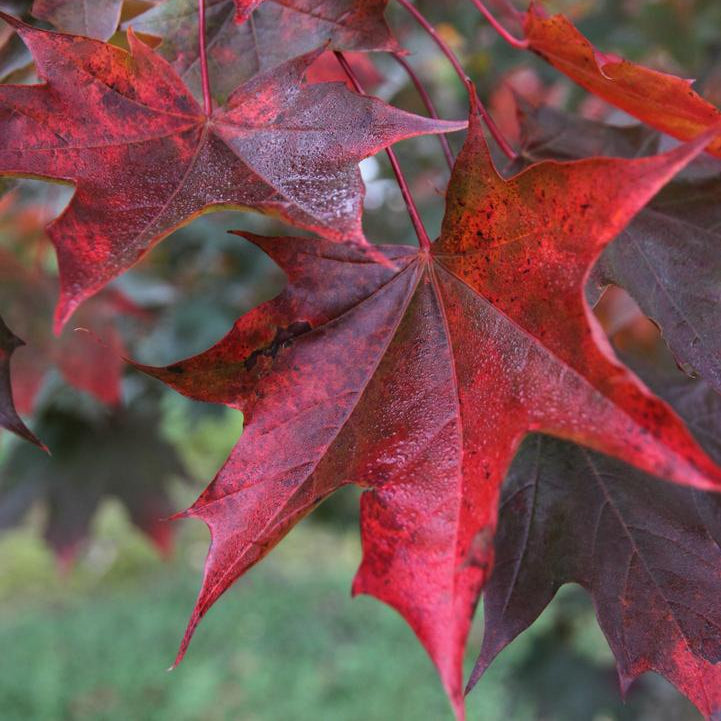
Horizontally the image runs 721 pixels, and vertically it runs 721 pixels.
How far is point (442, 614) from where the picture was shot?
21.4 inches

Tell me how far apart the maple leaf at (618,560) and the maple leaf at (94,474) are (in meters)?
1.47

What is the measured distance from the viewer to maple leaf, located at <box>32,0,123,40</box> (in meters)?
0.77

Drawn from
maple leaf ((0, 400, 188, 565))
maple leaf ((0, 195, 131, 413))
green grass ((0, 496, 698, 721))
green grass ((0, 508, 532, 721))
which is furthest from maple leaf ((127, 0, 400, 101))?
green grass ((0, 508, 532, 721))

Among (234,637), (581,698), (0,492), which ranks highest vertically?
(0,492)

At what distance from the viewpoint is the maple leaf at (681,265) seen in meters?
0.72

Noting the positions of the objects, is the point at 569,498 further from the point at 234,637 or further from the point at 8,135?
the point at 234,637

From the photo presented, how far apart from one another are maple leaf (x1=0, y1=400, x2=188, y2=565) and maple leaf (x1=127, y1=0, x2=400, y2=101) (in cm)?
135

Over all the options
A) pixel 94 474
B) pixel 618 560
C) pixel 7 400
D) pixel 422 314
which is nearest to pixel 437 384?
pixel 422 314

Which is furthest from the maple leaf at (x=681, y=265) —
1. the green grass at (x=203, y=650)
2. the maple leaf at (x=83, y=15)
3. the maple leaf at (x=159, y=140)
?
the green grass at (x=203, y=650)

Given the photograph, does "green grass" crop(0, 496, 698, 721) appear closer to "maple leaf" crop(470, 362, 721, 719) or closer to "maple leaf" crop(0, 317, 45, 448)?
"maple leaf" crop(470, 362, 721, 719)

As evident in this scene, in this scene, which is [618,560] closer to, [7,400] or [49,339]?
[7,400]

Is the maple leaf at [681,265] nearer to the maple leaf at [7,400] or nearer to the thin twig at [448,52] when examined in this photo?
the thin twig at [448,52]

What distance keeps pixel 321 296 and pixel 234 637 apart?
14.9 feet

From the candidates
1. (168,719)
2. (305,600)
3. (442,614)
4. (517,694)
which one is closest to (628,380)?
(442,614)
